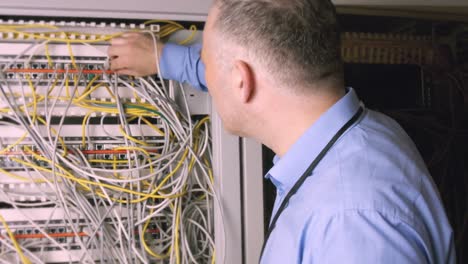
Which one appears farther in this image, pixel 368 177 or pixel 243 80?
pixel 243 80

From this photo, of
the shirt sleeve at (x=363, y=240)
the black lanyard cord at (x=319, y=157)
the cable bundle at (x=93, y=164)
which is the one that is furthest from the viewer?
the cable bundle at (x=93, y=164)

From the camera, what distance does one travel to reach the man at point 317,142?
61 centimetres

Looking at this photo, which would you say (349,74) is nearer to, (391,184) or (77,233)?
(391,184)

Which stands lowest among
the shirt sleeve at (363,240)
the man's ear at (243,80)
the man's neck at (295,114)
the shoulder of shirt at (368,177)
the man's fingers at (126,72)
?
the shirt sleeve at (363,240)

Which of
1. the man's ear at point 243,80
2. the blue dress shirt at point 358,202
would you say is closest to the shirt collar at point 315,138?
the blue dress shirt at point 358,202

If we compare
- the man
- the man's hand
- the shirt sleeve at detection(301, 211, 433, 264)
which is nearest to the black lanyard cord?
the man

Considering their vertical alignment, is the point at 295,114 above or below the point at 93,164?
above

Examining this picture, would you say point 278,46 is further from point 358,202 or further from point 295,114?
point 358,202

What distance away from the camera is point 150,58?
1.01m

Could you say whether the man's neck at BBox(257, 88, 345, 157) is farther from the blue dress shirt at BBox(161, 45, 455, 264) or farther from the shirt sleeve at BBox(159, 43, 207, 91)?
the shirt sleeve at BBox(159, 43, 207, 91)

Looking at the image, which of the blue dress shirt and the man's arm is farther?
the man's arm

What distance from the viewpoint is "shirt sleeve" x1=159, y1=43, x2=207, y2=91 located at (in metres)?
1.01

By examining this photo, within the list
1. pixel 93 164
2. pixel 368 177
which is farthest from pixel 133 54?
pixel 368 177

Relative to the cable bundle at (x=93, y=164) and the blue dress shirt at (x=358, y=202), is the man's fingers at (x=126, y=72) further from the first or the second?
the blue dress shirt at (x=358, y=202)
